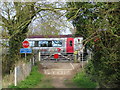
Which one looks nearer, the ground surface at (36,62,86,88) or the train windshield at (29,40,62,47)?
the ground surface at (36,62,86,88)

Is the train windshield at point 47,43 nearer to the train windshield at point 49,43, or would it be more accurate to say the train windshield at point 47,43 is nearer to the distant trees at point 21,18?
the train windshield at point 49,43

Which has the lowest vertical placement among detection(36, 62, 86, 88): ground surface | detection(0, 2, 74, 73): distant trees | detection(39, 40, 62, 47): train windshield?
detection(36, 62, 86, 88): ground surface

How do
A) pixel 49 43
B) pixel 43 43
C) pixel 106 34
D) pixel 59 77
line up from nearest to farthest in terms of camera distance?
pixel 106 34 < pixel 59 77 < pixel 49 43 < pixel 43 43

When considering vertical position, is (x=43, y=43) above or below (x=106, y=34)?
below

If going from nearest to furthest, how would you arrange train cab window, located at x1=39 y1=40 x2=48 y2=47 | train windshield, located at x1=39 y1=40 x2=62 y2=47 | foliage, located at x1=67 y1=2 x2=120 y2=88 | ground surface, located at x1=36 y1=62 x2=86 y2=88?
foliage, located at x1=67 y1=2 x2=120 y2=88, ground surface, located at x1=36 y1=62 x2=86 y2=88, train windshield, located at x1=39 y1=40 x2=62 y2=47, train cab window, located at x1=39 y1=40 x2=48 y2=47

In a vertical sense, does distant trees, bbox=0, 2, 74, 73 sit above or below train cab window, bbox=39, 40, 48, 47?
above

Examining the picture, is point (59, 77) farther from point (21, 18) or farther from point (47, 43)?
point (47, 43)

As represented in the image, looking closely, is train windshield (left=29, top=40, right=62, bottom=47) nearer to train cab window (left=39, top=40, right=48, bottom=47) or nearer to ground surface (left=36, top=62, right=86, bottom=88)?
train cab window (left=39, top=40, right=48, bottom=47)

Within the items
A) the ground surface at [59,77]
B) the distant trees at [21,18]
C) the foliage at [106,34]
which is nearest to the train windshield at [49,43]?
the ground surface at [59,77]

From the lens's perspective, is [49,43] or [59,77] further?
[49,43]

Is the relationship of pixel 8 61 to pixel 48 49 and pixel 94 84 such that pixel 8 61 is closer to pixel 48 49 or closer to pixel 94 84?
pixel 94 84

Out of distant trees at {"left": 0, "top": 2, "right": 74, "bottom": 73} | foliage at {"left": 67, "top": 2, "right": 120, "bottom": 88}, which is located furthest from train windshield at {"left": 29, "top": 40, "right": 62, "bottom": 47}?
foliage at {"left": 67, "top": 2, "right": 120, "bottom": 88}

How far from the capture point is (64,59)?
1662 cm

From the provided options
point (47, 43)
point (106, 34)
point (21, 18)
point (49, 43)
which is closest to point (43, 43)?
point (47, 43)
